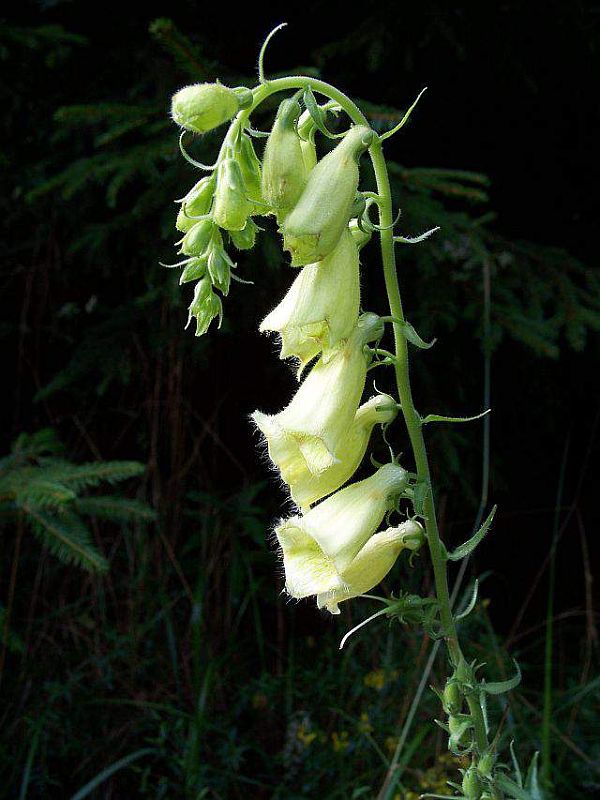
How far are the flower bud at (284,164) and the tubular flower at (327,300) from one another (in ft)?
0.30

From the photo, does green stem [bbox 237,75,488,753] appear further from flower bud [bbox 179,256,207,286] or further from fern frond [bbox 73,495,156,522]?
fern frond [bbox 73,495,156,522]

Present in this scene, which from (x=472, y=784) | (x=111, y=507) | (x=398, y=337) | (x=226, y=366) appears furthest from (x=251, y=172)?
(x=226, y=366)

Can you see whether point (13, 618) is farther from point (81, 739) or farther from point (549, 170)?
point (549, 170)

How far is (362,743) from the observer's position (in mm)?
2662

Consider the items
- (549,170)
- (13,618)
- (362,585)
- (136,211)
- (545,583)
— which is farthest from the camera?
(545,583)

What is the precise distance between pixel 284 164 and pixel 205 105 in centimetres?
11

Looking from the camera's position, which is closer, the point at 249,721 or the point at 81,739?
the point at 81,739

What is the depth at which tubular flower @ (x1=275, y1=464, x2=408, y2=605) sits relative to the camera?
112 cm

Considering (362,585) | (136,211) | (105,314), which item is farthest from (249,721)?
(362,585)

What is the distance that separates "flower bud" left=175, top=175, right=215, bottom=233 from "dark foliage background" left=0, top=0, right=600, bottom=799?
1349mm

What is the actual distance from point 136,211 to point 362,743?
71.0 inches

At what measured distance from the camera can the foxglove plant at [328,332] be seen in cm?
100

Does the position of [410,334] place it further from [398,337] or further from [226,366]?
[226,366]

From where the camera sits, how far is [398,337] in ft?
3.56
